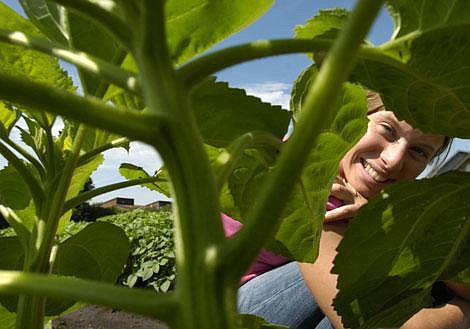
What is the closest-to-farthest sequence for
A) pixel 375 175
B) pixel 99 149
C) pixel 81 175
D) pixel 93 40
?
1. pixel 93 40
2. pixel 99 149
3. pixel 81 175
4. pixel 375 175

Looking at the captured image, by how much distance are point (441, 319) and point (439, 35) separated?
1199 millimetres

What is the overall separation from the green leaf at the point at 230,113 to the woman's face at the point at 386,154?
1242 mm

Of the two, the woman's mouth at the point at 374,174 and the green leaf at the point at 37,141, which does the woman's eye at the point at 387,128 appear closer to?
the woman's mouth at the point at 374,174

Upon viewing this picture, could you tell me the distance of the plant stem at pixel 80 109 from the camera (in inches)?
16.7

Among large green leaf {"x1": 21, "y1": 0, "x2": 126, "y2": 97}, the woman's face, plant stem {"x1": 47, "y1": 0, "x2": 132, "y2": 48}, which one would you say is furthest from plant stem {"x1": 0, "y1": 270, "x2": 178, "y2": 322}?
the woman's face

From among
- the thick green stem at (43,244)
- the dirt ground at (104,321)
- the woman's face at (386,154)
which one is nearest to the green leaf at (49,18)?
the thick green stem at (43,244)

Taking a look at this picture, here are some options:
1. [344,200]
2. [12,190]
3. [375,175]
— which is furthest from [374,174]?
[12,190]

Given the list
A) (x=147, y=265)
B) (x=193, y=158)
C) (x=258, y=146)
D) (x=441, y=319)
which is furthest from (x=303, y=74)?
(x=147, y=265)

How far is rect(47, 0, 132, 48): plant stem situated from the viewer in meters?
0.59

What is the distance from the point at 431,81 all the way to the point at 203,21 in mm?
284

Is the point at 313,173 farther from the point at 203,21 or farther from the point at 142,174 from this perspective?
the point at 142,174

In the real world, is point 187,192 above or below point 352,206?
below

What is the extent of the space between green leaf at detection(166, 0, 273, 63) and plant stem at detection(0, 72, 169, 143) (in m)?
0.32

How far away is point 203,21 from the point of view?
0.78m
